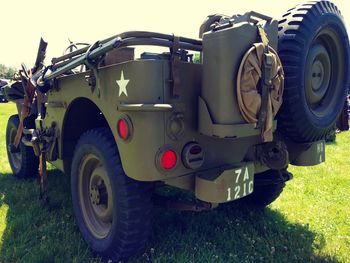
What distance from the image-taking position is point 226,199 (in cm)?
201

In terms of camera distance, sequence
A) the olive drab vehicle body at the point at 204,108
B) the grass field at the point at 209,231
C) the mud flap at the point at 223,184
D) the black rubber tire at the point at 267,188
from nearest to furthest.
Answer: the olive drab vehicle body at the point at 204,108, the mud flap at the point at 223,184, the grass field at the point at 209,231, the black rubber tire at the point at 267,188

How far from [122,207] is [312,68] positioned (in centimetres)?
169

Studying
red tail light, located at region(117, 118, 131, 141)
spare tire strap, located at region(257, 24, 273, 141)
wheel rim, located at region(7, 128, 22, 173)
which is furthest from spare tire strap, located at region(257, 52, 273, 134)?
wheel rim, located at region(7, 128, 22, 173)

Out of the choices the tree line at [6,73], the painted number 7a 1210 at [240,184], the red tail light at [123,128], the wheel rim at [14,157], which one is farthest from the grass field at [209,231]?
the tree line at [6,73]

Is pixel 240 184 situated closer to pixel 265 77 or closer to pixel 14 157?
pixel 265 77

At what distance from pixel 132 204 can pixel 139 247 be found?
362 millimetres

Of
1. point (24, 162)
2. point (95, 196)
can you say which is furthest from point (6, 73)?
point (95, 196)

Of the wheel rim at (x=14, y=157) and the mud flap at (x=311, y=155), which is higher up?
the mud flap at (x=311, y=155)

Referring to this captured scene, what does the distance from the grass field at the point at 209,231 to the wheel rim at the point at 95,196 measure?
0.20 m

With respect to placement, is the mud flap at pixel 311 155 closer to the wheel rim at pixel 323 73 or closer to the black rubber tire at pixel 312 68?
the black rubber tire at pixel 312 68

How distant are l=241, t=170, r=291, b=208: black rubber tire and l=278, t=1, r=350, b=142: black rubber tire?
56 centimetres

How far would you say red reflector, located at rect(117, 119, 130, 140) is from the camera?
77.2 inches

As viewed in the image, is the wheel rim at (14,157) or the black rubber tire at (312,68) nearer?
the black rubber tire at (312,68)

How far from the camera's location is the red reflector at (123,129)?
6.43ft
